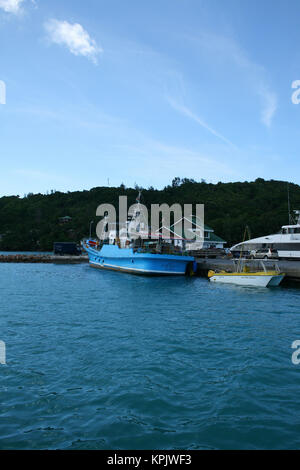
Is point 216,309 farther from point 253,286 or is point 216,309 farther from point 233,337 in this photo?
point 253,286

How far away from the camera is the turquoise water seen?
220 inches

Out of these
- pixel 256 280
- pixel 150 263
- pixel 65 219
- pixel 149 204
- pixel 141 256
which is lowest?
pixel 256 280

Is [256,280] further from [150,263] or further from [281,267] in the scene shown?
[150,263]

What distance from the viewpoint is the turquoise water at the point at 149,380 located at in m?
5.59

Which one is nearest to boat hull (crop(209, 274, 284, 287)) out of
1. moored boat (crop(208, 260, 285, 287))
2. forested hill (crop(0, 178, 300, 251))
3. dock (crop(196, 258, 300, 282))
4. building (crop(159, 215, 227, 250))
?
moored boat (crop(208, 260, 285, 287))

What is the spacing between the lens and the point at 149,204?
130375mm

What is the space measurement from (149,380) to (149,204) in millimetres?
123636

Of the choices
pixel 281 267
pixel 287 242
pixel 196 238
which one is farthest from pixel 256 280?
pixel 196 238

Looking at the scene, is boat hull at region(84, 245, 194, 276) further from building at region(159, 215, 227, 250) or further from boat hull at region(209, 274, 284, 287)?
building at region(159, 215, 227, 250)

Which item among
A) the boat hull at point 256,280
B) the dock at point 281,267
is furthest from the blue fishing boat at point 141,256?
the boat hull at point 256,280

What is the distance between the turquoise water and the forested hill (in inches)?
2537

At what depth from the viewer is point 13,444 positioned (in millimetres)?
5285

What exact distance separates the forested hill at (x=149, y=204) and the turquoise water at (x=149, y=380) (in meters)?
64.4

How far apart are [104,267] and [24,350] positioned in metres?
34.3
